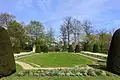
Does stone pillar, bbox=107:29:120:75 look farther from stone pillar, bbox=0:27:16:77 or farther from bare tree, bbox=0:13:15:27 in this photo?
bare tree, bbox=0:13:15:27

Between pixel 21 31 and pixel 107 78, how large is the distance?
48553 mm

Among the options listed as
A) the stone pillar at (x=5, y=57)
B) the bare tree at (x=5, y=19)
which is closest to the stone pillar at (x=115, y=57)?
the stone pillar at (x=5, y=57)

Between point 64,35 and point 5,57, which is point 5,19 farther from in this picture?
point 5,57

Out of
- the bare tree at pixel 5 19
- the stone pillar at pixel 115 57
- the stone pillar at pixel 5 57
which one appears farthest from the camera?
the bare tree at pixel 5 19

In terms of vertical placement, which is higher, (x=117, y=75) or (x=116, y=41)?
(x=116, y=41)

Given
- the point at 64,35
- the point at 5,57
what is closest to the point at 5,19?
the point at 64,35

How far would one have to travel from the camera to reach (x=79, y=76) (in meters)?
10.6

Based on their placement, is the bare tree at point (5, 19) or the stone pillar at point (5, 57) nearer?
the stone pillar at point (5, 57)

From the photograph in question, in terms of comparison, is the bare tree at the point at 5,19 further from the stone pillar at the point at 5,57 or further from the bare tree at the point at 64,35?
the stone pillar at the point at 5,57

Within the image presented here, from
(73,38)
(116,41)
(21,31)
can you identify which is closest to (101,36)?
(73,38)

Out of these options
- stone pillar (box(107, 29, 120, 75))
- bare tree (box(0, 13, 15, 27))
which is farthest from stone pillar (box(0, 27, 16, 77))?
bare tree (box(0, 13, 15, 27))

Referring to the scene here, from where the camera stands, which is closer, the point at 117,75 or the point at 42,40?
the point at 117,75

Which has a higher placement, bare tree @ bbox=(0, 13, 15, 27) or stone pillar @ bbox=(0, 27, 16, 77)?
bare tree @ bbox=(0, 13, 15, 27)

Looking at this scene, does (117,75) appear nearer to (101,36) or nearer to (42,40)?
(42,40)
